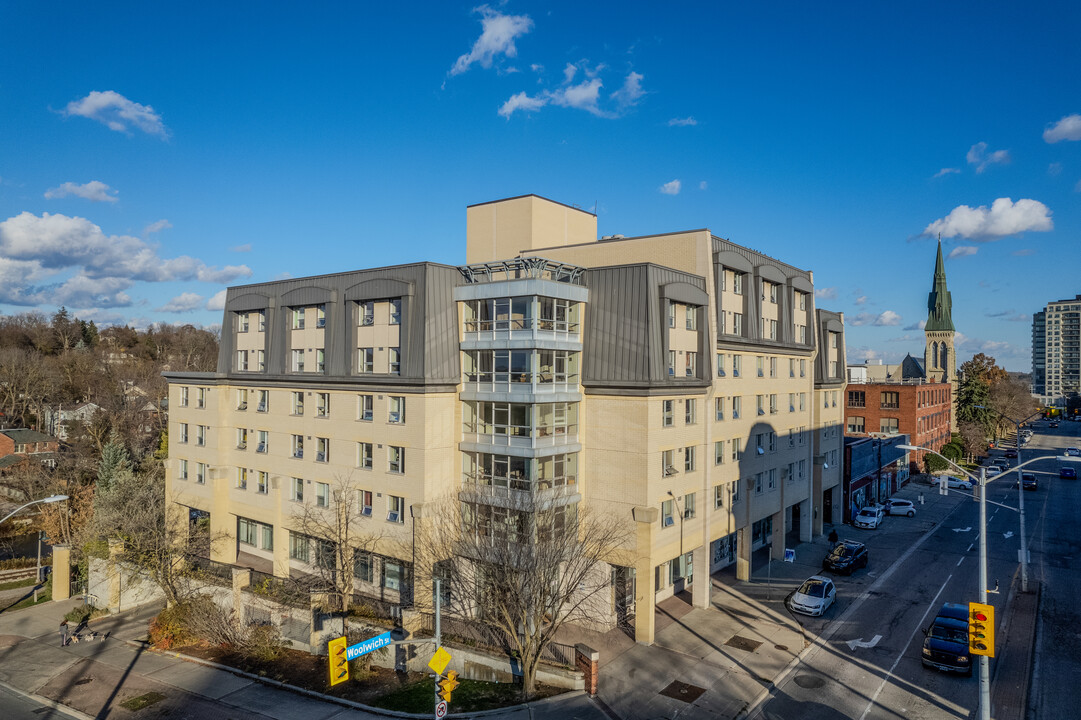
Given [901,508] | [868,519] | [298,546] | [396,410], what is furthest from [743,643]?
[901,508]

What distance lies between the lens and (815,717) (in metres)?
21.7

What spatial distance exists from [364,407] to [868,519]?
39.8m

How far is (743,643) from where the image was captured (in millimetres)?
28125

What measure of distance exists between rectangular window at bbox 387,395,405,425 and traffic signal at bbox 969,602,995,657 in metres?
24.1

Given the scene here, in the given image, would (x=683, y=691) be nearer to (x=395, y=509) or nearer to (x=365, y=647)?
(x=365, y=647)

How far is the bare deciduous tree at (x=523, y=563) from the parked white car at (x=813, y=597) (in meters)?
9.68

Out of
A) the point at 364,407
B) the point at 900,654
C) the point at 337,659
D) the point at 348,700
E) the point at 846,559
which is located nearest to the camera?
the point at 337,659

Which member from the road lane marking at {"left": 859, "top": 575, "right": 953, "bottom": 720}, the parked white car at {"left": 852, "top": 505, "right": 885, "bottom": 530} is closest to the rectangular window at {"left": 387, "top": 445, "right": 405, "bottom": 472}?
the road lane marking at {"left": 859, "top": 575, "right": 953, "bottom": 720}

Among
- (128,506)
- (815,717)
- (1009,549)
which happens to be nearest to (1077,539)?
(1009,549)

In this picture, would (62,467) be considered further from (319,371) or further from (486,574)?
(486,574)

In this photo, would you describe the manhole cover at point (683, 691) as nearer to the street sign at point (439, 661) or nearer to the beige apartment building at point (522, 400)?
the beige apartment building at point (522, 400)

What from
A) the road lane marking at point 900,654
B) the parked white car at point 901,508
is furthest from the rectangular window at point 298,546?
the parked white car at point 901,508

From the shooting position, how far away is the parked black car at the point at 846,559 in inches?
1464

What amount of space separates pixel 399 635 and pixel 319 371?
599 inches
